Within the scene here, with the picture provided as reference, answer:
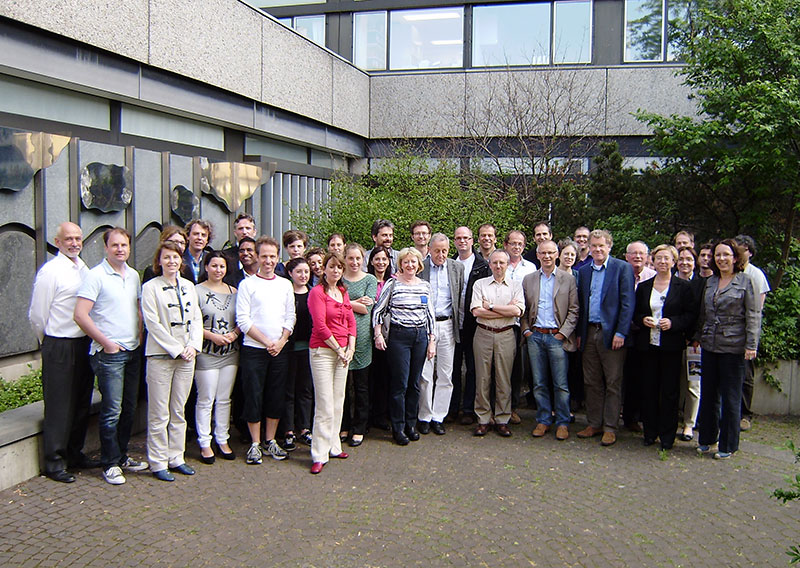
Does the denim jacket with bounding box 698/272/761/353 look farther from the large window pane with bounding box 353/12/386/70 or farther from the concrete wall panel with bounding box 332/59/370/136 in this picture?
the large window pane with bounding box 353/12/386/70

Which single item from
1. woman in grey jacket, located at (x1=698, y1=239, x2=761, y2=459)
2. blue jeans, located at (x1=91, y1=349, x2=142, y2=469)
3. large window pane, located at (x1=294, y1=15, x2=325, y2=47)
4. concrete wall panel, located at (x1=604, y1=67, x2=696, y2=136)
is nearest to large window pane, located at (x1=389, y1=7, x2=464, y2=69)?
large window pane, located at (x1=294, y1=15, x2=325, y2=47)

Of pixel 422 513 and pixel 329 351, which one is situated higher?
pixel 329 351

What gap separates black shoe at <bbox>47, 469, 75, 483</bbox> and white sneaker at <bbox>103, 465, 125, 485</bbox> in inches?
9.5

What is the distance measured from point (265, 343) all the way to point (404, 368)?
53.5 inches

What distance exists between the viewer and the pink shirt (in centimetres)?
617

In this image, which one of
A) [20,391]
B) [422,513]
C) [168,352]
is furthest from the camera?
[20,391]

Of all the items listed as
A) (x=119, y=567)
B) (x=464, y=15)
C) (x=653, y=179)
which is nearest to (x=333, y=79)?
(x=464, y=15)

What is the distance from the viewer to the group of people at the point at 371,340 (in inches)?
223

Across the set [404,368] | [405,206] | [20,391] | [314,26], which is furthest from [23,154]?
[314,26]

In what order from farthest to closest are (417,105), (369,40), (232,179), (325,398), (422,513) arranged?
(369,40)
(417,105)
(232,179)
(325,398)
(422,513)

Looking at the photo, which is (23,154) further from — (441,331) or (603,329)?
(603,329)

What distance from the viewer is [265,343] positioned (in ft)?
20.4

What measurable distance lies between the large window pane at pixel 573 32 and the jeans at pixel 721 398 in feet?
32.0

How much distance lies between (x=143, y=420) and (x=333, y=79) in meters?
8.84
